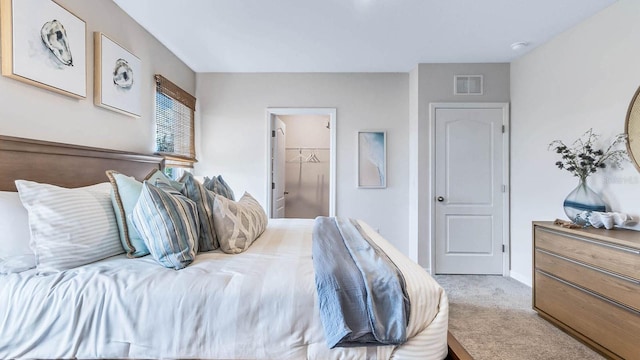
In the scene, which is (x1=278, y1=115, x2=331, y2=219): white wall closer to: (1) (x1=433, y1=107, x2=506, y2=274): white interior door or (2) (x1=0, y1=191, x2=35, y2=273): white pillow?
(1) (x1=433, y1=107, x2=506, y2=274): white interior door

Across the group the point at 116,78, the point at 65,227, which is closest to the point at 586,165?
the point at 65,227

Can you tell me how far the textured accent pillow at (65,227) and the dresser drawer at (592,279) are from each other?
290cm

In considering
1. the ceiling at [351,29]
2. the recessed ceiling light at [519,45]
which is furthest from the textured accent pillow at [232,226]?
the recessed ceiling light at [519,45]

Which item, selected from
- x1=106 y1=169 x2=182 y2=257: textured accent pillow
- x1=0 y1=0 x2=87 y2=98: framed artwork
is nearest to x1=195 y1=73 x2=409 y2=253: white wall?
x1=0 y1=0 x2=87 y2=98: framed artwork

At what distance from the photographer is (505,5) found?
7.46 ft

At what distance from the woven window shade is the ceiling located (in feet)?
1.51

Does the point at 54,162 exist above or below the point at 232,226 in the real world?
above

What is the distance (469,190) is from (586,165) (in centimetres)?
121

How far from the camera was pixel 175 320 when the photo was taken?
3.56 ft

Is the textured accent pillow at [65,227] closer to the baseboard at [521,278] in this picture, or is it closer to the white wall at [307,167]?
the baseboard at [521,278]

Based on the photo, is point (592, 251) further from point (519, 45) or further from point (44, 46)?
point (44, 46)

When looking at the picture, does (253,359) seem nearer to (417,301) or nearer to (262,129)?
(417,301)

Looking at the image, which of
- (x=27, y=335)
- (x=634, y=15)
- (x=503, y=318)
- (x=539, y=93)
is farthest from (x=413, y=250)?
(x=27, y=335)

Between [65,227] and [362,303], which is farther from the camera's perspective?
[65,227]
